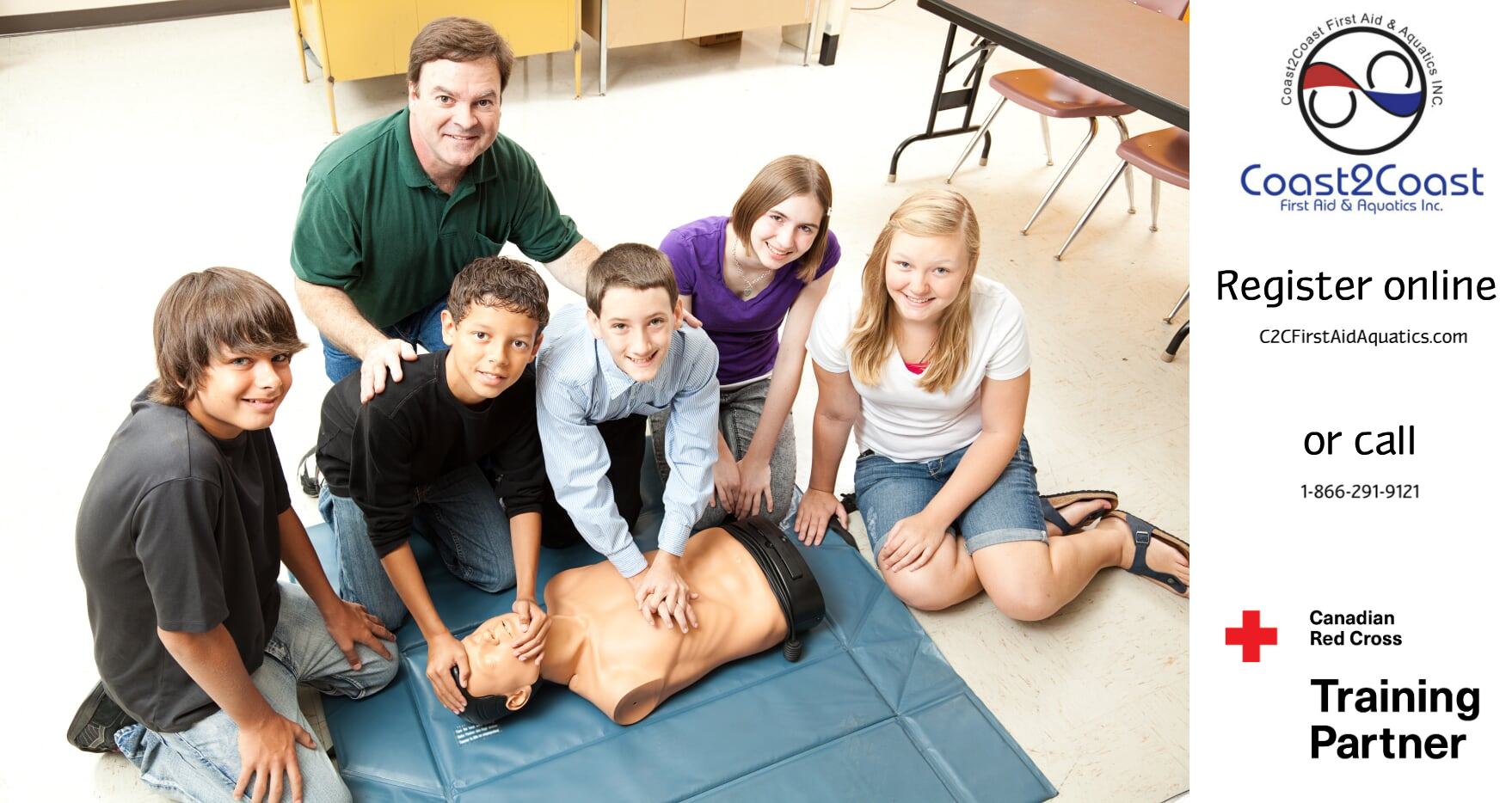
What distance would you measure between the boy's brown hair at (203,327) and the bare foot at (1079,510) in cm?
165

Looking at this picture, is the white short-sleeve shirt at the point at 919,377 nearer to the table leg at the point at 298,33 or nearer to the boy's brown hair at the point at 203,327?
the boy's brown hair at the point at 203,327

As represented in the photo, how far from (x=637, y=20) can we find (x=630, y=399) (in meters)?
2.86

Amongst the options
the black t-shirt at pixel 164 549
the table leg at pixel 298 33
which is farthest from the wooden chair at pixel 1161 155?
the table leg at pixel 298 33

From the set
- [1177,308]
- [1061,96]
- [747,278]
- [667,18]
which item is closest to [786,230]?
[747,278]

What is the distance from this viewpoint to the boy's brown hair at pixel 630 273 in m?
1.85

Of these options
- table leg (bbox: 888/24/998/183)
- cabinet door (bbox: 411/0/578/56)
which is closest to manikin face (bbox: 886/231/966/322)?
table leg (bbox: 888/24/998/183)

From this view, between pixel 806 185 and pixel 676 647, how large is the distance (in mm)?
924

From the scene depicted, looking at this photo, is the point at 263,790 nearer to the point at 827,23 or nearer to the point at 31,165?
the point at 31,165

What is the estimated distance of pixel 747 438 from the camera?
2.52 m

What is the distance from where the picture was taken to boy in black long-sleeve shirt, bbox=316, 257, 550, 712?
1817 millimetres

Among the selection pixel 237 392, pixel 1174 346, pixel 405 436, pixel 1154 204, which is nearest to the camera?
pixel 237 392
